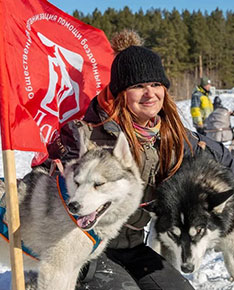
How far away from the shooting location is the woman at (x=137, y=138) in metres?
2.56

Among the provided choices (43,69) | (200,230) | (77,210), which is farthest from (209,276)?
(43,69)

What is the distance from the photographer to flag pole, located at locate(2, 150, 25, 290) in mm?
2029

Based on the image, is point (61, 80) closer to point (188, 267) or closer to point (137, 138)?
point (137, 138)

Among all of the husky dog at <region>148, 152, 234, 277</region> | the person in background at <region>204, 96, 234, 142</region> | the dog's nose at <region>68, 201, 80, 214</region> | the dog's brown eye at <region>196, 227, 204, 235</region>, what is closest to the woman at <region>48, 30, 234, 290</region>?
the husky dog at <region>148, 152, 234, 277</region>

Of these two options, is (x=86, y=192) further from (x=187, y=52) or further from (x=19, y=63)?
(x=187, y=52)

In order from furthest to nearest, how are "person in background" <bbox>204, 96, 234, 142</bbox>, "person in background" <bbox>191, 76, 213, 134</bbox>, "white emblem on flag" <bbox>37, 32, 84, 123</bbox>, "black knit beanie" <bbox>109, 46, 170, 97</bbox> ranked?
"person in background" <bbox>191, 76, 213, 134</bbox>, "person in background" <bbox>204, 96, 234, 142</bbox>, "white emblem on flag" <bbox>37, 32, 84, 123</bbox>, "black knit beanie" <bbox>109, 46, 170, 97</bbox>

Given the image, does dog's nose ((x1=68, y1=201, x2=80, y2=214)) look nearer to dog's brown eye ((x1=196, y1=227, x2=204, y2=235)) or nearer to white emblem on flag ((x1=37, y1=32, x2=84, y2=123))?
white emblem on flag ((x1=37, y1=32, x2=84, y2=123))

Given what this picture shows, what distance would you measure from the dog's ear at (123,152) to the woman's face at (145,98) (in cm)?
37

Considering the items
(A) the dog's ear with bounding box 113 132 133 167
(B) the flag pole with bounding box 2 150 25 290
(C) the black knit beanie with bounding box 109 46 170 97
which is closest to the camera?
(B) the flag pole with bounding box 2 150 25 290

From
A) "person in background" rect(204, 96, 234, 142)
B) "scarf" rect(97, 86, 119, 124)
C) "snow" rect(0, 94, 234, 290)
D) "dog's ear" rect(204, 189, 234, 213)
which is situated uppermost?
"scarf" rect(97, 86, 119, 124)

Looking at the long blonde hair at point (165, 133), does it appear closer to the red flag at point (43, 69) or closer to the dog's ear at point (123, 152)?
the dog's ear at point (123, 152)

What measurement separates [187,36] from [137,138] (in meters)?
53.5

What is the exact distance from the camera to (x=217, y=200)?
266 cm

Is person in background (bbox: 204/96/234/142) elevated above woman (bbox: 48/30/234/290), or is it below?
below
